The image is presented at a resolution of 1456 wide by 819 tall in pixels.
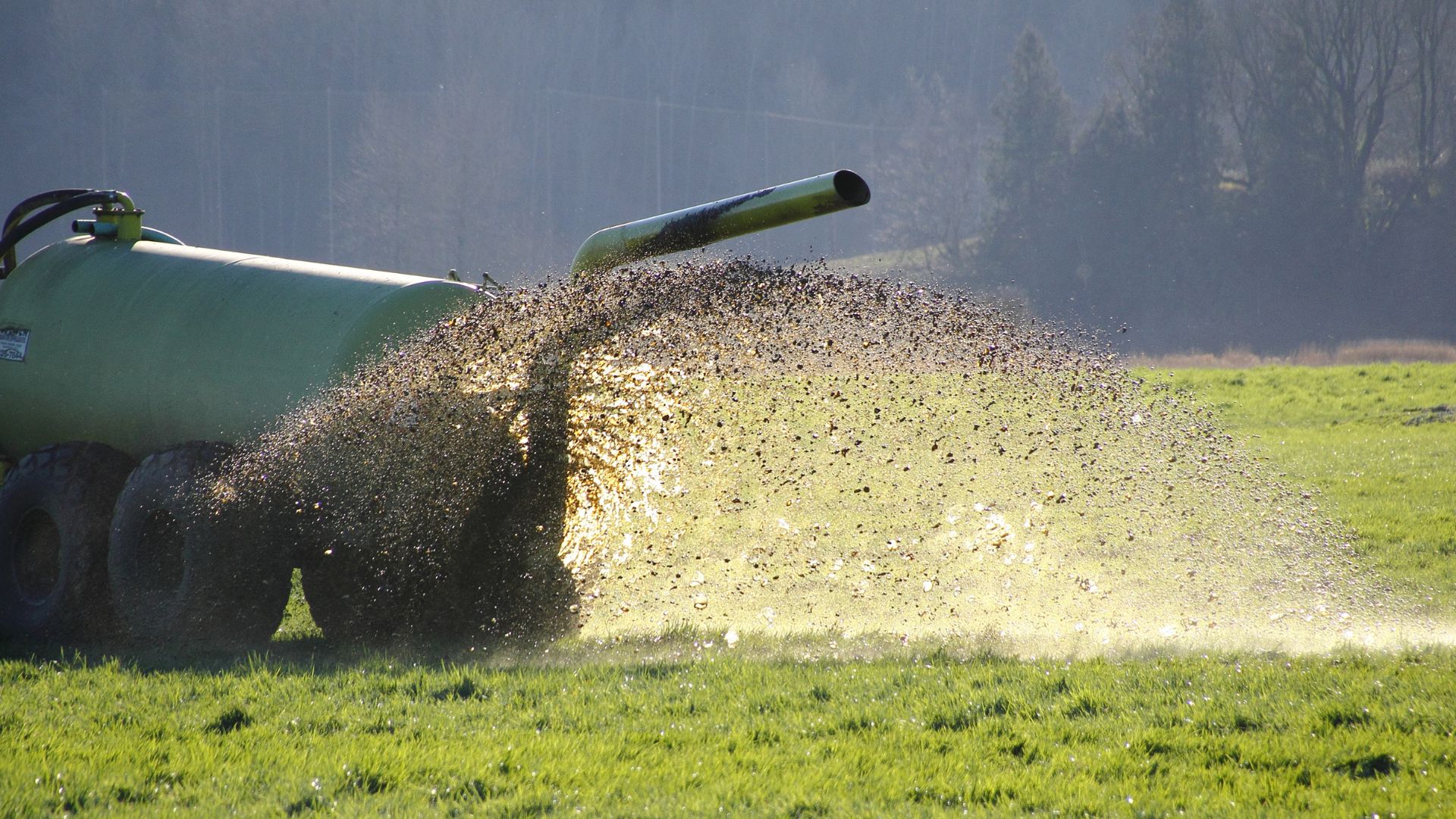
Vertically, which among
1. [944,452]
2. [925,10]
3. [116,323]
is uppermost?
[925,10]

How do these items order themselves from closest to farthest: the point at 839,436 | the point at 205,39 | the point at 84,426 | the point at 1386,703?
the point at 1386,703
the point at 84,426
the point at 839,436
the point at 205,39

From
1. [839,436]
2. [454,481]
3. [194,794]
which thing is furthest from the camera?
[839,436]

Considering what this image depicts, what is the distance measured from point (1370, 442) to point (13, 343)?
46.4 feet

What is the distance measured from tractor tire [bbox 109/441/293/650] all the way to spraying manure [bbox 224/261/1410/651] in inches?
6.8

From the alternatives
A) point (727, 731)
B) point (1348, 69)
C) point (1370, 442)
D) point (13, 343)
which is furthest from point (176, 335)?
point (1348, 69)

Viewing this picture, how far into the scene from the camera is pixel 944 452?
1303 centimetres

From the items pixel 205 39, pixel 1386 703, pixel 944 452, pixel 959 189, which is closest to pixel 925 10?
pixel 959 189

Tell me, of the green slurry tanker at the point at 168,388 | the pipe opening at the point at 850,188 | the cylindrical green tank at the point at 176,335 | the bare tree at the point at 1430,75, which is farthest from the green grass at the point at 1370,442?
the bare tree at the point at 1430,75

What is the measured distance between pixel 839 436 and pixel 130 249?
6.72 metres

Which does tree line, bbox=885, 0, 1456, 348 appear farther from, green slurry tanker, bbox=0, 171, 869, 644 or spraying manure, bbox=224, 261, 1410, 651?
green slurry tanker, bbox=0, 171, 869, 644

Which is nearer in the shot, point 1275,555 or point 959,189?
point 1275,555

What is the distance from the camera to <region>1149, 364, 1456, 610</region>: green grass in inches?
357

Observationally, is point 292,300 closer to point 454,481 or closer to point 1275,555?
point 454,481

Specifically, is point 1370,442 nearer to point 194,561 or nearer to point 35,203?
point 194,561
